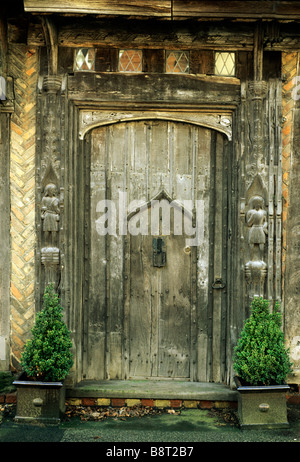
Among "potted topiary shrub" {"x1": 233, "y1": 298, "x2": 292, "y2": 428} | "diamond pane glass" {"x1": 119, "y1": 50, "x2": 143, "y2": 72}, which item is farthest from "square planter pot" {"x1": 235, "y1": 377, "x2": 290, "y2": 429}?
"diamond pane glass" {"x1": 119, "y1": 50, "x2": 143, "y2": 72}

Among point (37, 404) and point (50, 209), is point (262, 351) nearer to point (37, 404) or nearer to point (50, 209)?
point (37, 404)

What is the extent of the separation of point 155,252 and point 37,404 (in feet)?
6.18

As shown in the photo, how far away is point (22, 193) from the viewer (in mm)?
4938

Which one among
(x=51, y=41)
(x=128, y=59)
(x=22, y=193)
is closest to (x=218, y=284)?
(x=22, y=193)

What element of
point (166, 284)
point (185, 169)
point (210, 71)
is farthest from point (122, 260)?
point (210, 71)

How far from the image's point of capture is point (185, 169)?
4992 millimetres

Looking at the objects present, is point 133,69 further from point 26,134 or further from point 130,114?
point 26,134

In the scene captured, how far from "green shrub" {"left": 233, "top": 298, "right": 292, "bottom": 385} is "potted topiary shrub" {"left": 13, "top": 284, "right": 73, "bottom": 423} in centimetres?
167

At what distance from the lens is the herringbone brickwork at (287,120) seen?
4.85m

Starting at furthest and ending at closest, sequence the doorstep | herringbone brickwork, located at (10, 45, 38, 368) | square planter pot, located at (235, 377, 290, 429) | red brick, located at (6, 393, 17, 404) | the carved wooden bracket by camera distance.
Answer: herringbone brickwork, located at (10, 45, 38, 368), the doorstep, red brick, located at (6, 393, 17, 404), the carved wooden bracket, square planter pot, located at (235, 377, 290, 429)

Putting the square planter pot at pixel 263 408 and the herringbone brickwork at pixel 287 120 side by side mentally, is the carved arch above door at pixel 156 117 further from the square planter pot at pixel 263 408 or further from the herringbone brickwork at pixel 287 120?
the square planter pot at pixel 263 408

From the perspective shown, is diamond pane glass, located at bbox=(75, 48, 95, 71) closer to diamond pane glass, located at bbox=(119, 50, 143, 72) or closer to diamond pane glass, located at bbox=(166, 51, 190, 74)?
diamond pane glass, located at bbox=(119, 50, 143, 72)

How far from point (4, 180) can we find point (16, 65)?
120 centimetres

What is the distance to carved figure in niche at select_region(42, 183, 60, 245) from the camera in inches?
186
